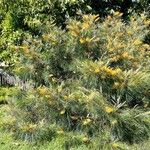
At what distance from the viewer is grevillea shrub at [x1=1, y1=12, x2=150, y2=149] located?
7.42 meters

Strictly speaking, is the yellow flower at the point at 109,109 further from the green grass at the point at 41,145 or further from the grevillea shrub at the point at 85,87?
the green grass at the point at 41,145

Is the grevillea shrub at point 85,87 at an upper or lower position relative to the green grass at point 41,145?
upper

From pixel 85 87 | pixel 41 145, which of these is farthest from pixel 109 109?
pixel 41 145

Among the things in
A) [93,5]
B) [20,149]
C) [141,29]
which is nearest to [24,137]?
[20,149]

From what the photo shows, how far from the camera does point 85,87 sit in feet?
25.9

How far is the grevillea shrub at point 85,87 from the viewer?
7418mm

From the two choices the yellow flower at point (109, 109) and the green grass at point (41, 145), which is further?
the green grass at point (41, 145)

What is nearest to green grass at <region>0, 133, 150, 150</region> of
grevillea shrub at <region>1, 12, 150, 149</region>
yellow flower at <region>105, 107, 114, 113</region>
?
grevillea shrub at <region>1, 12, 150, 149</region>

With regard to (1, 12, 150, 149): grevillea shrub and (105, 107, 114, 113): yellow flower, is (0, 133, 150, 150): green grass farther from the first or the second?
(105, 107, 114, 113): yellow flower

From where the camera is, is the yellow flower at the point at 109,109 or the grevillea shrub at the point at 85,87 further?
the grevillea shrub at the point at 85,87

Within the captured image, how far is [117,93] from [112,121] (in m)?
0.62

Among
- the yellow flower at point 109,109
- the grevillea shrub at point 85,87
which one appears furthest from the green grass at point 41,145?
the yellow flower at point 109,109

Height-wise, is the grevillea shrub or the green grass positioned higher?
the grevillea shrub

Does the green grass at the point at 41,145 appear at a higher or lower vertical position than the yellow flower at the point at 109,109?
lower
